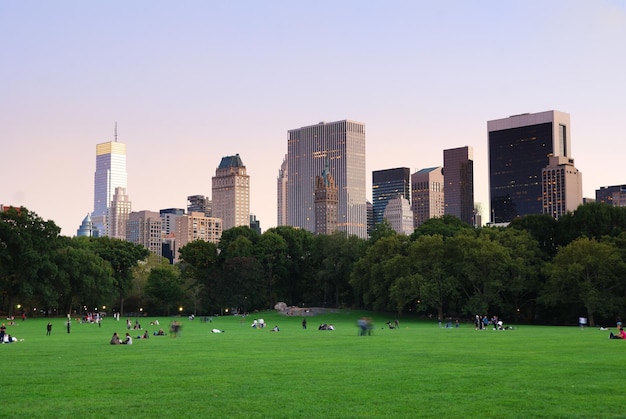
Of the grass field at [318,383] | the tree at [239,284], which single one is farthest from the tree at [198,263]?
the grass field at [318,383]

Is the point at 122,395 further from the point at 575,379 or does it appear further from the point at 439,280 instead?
the point at 439,280

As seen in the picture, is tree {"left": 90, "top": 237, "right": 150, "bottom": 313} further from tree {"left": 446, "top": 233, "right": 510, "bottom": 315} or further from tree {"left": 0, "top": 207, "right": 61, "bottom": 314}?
tree {"left": 446, "top": 233, "right": 510, "bottom": 315}

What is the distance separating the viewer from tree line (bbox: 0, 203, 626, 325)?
75938mm

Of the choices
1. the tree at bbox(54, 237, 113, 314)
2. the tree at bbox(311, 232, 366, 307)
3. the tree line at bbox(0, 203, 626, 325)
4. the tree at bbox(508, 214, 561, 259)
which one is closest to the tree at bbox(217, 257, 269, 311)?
the tree line at bbox(0, 203, 626, 325)

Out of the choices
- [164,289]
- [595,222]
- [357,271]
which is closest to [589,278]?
[595,222]

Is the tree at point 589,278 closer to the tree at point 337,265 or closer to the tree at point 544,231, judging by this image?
the tree at point 544,231

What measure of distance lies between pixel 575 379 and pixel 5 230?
3235 inches

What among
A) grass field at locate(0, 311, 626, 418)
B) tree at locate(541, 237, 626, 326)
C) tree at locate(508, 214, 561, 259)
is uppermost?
tree at locate(508, 214, 561, 259)

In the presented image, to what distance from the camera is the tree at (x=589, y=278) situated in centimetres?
7088

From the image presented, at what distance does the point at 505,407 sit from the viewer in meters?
17.1

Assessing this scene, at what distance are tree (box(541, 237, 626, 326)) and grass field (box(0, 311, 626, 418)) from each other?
39136mm

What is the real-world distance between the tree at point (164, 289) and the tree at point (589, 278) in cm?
5971

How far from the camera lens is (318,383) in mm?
21328

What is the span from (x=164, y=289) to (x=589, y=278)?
64765 millimetres
